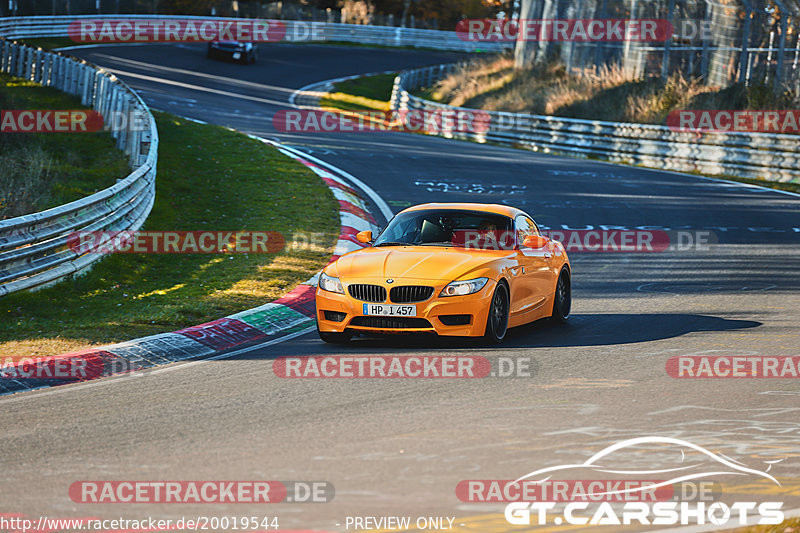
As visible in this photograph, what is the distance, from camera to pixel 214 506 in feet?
18.5

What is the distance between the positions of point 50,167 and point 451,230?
11678mm

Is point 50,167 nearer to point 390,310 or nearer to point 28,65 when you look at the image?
point 390,310

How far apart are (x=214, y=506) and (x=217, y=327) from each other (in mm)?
4989

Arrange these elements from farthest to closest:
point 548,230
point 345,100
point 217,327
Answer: point 345,100, point 548,230, point 217,327

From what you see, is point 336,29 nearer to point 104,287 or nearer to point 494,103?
point 494,103

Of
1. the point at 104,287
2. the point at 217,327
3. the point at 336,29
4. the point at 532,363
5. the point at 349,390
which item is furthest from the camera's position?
the point at 336,29

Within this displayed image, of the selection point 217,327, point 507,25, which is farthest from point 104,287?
point 507,25

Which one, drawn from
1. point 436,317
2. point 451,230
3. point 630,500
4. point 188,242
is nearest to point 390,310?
point 436,317

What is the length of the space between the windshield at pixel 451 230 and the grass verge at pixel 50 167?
22.8 feet

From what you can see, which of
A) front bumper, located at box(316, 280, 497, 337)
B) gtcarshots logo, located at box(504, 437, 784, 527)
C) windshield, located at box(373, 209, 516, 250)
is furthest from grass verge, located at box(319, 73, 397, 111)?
gtcarshots logo, located at box(504, 437, 784, 527)

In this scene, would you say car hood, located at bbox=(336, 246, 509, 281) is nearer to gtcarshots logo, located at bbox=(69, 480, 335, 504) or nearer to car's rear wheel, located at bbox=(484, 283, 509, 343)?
car's rear wheel, located at bbox=(484, 283, 509, 343)

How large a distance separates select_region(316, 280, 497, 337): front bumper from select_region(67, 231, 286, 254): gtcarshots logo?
5257mm

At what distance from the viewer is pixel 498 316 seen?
1024 centimetres

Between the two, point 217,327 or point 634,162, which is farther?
point 634,162
